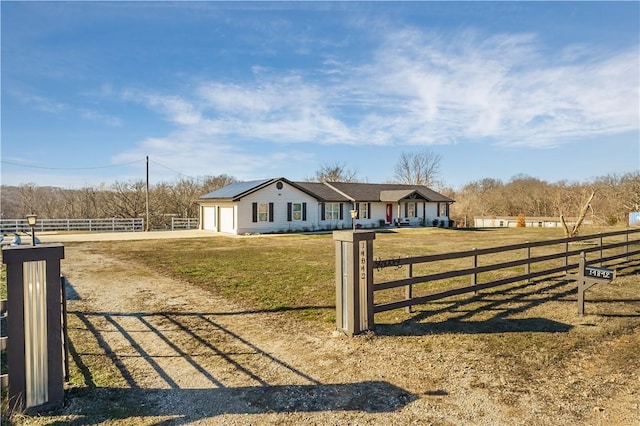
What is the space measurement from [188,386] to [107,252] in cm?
1518

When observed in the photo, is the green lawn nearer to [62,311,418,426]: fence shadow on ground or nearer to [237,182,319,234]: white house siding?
[62,311,418,426]: fence shadow on ground

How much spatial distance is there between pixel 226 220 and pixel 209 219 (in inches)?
134

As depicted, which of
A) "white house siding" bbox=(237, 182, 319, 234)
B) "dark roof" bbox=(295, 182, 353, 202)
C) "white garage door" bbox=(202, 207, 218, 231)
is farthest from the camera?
"dark roof" bbox=(295, 182, 353, 202)

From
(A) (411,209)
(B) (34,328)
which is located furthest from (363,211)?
(B) (34,328)

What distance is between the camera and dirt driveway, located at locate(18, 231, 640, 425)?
12.2ft

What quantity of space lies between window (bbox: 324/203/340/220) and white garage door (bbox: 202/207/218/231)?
8659 millimetres

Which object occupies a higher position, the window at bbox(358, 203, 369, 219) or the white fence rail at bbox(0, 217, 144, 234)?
the window at bbox(358, 203, 369, 219)

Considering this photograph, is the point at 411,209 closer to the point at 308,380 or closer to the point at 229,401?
the point at 308,380

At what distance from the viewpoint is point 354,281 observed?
19.2 feet

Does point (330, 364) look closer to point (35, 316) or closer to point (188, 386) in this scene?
point (188, 386)

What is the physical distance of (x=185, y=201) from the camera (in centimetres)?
4122

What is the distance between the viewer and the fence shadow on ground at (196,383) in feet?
12.6

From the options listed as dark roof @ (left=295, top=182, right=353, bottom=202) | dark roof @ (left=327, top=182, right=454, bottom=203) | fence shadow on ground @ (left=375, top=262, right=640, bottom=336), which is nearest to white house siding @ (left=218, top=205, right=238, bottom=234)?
dark roof @ (left=295, top=182, right=353, bottom=202)

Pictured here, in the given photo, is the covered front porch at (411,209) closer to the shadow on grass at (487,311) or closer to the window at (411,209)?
the window at (411,209)
